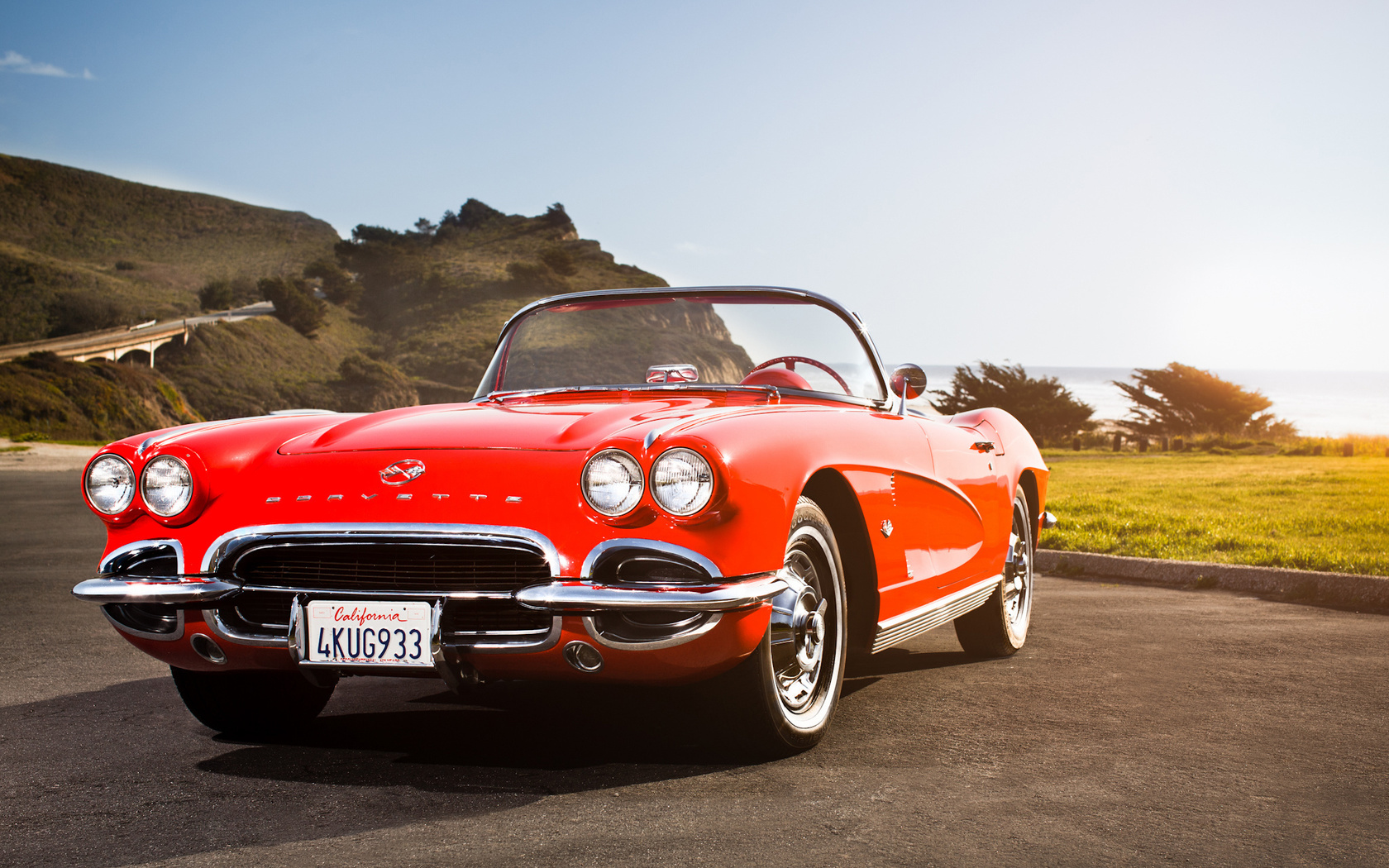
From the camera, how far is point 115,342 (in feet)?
199

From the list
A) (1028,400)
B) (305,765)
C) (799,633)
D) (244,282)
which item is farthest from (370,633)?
(244,282)

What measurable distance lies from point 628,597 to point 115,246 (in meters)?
126

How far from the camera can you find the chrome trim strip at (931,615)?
385 centimetres

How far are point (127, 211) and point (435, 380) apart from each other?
73218 mm

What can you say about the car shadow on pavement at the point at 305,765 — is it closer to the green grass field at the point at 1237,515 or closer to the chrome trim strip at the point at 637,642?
the chrome trim strip at the point at 637,642

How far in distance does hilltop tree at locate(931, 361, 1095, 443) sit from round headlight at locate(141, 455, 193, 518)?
3558 cm

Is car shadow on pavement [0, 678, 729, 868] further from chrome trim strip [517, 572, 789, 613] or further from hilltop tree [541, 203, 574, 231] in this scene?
hilltop tree [541, 203, 574, 231]

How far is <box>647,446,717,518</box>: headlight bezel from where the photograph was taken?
2.96 meters

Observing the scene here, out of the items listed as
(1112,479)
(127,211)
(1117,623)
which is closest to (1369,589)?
(1117,623)

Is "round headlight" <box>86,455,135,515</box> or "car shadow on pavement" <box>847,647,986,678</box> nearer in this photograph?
"round headlight" <box>86,455,135,515</box>

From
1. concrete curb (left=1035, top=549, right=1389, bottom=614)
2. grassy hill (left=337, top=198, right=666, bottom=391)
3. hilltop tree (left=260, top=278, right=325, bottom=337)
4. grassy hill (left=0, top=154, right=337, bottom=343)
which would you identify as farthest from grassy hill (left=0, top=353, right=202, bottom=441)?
concrete curb (left=1035, top=549, right=1389, bottom=614)

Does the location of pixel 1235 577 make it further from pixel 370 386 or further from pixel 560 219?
pixel 560 219

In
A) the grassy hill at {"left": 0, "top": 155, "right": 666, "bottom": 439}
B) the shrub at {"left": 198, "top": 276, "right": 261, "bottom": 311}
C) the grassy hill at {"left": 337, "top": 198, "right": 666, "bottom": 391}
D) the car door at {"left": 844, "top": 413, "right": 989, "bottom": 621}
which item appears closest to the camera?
the car door at {"left": 844, "top": 413, "right": 989, "bottom": 621}

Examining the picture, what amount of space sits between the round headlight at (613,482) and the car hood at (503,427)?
13 centimetres
